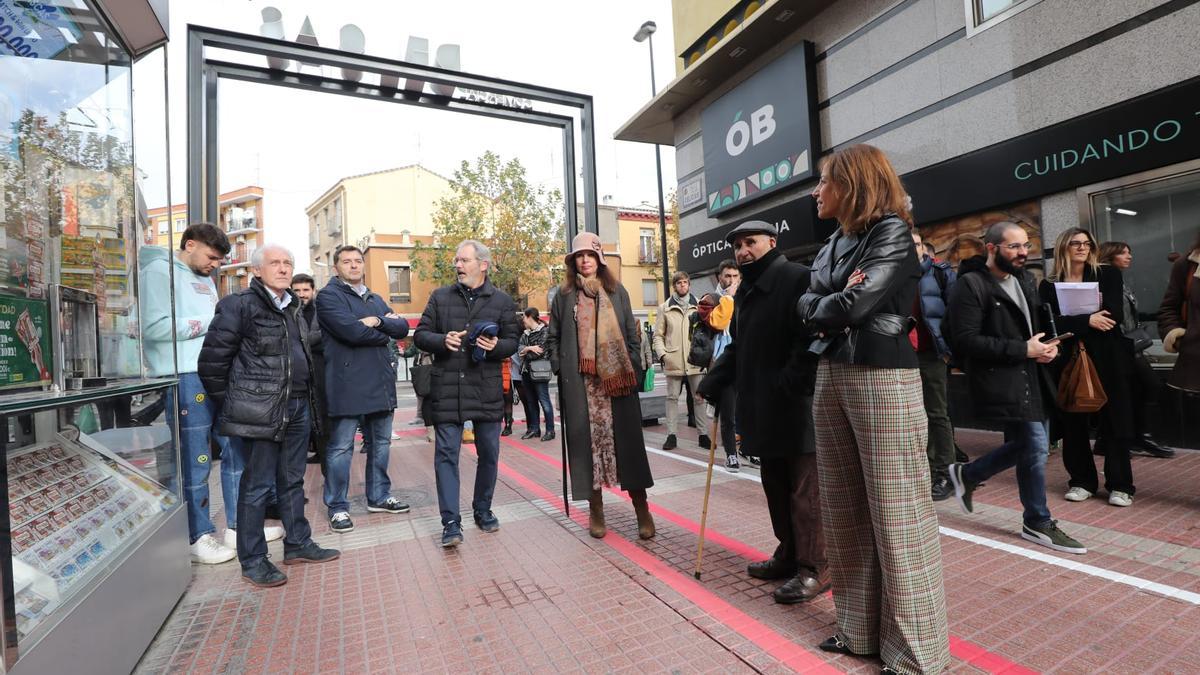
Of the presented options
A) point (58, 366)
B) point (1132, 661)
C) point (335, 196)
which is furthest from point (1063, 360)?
point (335, 196)

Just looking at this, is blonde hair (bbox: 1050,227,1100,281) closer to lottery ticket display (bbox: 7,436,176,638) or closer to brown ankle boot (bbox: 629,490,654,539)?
brown ankle boot (bbox: 629,490,654,539)

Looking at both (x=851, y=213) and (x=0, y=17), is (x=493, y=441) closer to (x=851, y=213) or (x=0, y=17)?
(x=851, y=213)

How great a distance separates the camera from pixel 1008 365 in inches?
140

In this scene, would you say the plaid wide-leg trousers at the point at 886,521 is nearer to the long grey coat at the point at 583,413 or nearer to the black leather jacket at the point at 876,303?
the black leather jacket at the point at 876,303

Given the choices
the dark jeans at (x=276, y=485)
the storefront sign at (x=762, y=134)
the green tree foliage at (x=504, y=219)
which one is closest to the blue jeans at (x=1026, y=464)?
the dark jeans at (x=276, y=485)

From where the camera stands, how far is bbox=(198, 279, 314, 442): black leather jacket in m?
3.48

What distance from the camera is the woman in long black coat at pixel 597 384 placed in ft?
13.4

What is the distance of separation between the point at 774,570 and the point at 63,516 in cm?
326

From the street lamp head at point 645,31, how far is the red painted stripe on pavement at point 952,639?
1390 centimetres

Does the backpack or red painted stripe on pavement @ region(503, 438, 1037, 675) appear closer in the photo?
red painted stripe on pavement @ region(503, 438, 1037, 675)

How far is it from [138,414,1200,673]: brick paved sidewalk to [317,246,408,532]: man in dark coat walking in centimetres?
44

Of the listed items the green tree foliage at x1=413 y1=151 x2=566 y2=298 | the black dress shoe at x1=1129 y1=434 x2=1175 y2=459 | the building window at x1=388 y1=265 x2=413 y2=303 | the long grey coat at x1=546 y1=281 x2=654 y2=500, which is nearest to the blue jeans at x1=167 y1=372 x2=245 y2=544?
the long grey coat at x1=546 y1=281 x2=654 y2=500

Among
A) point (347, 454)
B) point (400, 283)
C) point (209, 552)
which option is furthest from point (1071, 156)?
point (400, 283)

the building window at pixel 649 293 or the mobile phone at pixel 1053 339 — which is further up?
the building window at pixel 649 293
